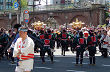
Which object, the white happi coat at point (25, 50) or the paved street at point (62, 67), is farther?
the paved street at point (62, 67)

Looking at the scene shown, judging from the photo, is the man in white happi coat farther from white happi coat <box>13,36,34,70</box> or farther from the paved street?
the paved street

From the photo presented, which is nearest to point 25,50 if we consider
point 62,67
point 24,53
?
point 24,53

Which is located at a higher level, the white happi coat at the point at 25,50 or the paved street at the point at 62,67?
the white happi coat at the point at 25,50

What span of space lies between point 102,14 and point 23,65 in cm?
5344

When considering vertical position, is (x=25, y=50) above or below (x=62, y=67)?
above

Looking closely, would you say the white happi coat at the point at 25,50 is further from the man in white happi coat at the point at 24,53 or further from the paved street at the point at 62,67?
the paved street at the point at 62,67

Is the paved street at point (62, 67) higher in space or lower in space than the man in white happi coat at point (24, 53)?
lower

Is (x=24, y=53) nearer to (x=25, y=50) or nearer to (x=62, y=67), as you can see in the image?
(x=25, y=50)

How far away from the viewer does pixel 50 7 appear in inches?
2694

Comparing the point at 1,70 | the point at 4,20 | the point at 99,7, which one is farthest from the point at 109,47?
the point at 4,20

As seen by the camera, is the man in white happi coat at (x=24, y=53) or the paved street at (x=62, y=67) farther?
the paved street at (x=62, y=67)

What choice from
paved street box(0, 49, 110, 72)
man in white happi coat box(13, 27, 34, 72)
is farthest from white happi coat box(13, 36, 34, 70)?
paved street box(0, 49, 110, 72)

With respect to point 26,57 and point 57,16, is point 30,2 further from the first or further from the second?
point 26,57

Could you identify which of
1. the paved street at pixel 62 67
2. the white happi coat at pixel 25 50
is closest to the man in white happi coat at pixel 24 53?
the white happi coat at pixel 25 50
